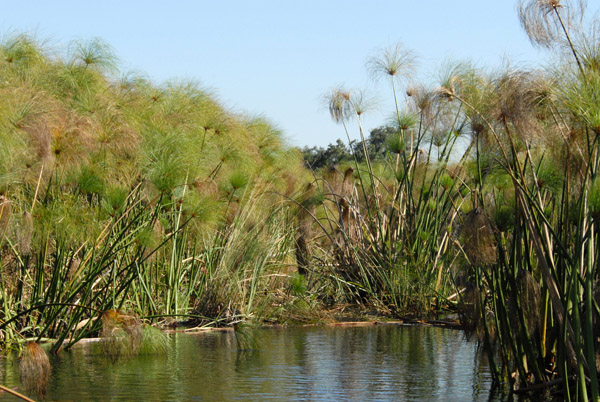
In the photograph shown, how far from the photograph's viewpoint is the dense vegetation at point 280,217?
495cm

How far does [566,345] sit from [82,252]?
18.2 feet

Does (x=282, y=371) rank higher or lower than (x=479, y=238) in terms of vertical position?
lower

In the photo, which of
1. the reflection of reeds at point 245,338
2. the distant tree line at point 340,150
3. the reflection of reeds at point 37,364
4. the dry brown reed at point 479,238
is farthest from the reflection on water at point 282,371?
the distant tree line at point 340,150

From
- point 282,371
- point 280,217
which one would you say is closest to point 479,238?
point 282,371

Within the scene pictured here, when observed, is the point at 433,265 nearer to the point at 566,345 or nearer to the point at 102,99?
the point at 102,99

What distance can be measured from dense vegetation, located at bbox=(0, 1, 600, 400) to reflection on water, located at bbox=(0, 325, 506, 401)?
33 cm

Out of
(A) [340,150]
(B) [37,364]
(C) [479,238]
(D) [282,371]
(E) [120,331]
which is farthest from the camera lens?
(A) [340,150]

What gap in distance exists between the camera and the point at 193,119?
1105cm

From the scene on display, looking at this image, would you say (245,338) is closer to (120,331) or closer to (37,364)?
(120,331)

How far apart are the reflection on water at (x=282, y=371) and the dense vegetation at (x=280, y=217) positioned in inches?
13.1

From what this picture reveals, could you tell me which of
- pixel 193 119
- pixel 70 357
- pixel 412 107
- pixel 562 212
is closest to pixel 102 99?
pixel 193 119

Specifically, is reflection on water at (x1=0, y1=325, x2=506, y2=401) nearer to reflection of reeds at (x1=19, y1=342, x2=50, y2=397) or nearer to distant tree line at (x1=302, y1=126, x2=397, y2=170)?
reflection of reeds at (x1=19, y1=342, x2=50, y2=397)

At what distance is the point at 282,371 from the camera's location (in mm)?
7086

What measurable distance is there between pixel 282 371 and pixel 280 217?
5.00 meters
